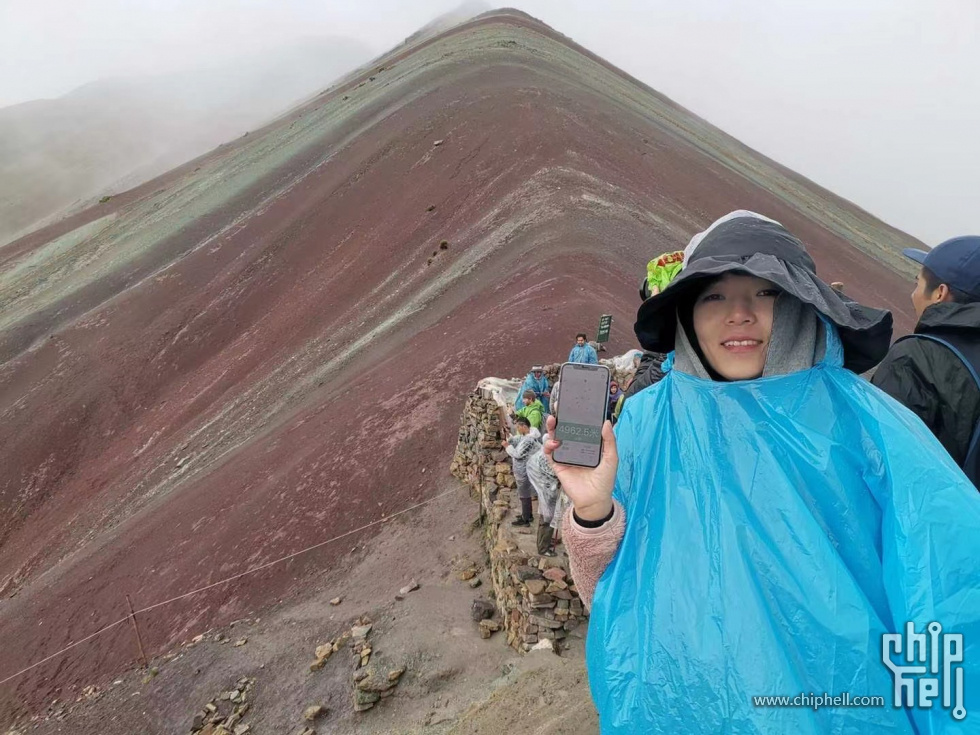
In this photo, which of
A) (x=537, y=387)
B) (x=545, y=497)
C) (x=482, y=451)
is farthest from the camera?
(x=482, y=451)

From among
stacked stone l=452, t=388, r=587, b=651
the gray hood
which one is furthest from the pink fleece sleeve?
stacked stone l=452, t=388, r=587, b=651

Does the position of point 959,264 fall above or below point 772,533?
above

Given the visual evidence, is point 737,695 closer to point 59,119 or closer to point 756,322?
point 756,322

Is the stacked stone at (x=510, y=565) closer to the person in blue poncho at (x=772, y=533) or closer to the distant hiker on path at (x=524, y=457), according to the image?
the distant hiker on path at (x=524, y=457)

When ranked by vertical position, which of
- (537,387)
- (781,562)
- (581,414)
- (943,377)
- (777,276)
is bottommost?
(537,387)

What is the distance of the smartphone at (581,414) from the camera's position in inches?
69.2

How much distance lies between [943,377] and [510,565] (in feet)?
14.8

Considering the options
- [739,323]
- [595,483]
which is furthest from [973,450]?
[595,483]

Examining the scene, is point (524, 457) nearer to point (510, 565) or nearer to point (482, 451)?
point (510, 565)

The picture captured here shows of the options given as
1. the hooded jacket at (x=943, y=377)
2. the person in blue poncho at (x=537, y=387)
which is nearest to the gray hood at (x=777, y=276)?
the hooded jacket at (x=943, y=377)

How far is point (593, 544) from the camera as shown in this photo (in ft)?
5.67

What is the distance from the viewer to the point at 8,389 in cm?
2348

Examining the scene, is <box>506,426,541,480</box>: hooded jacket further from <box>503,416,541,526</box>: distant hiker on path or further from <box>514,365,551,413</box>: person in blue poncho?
<box>514,365,551,413</box>: person in blue poncho
